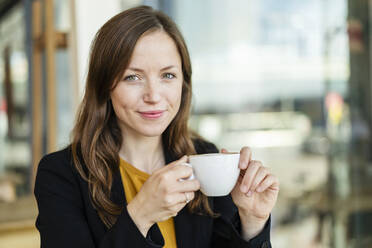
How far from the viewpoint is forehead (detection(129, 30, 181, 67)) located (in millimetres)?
964

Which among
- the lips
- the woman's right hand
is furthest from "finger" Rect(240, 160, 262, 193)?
the lips

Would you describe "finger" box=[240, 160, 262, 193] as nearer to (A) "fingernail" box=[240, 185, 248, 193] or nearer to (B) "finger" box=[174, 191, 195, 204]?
(A) "fingernail" box=[240, 185, 248, 193]

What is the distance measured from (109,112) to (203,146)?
0.30m

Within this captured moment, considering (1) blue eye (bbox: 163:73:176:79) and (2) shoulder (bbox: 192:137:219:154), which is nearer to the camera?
(1) blue eye (bbox: 163:73:176:79)

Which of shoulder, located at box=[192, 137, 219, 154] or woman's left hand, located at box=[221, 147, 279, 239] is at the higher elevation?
shoulder, located at box=[192, 137, 219, 154]

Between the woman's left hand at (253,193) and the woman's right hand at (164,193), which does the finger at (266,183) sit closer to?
the woman's left hand at (253,193)

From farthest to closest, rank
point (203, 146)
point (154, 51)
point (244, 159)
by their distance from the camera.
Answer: point (203, 146) → point (154, 51) → point (244, 159)

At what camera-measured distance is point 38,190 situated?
1023 mm

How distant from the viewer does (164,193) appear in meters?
0.77

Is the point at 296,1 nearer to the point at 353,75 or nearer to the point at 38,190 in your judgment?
the point at 353,75

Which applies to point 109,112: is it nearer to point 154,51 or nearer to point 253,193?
point 154,51

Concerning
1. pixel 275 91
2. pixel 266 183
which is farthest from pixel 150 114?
pixel 275 91

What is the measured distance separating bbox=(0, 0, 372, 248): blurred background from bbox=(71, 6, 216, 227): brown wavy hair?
81.2 inches

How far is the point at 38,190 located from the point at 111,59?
0.35m
